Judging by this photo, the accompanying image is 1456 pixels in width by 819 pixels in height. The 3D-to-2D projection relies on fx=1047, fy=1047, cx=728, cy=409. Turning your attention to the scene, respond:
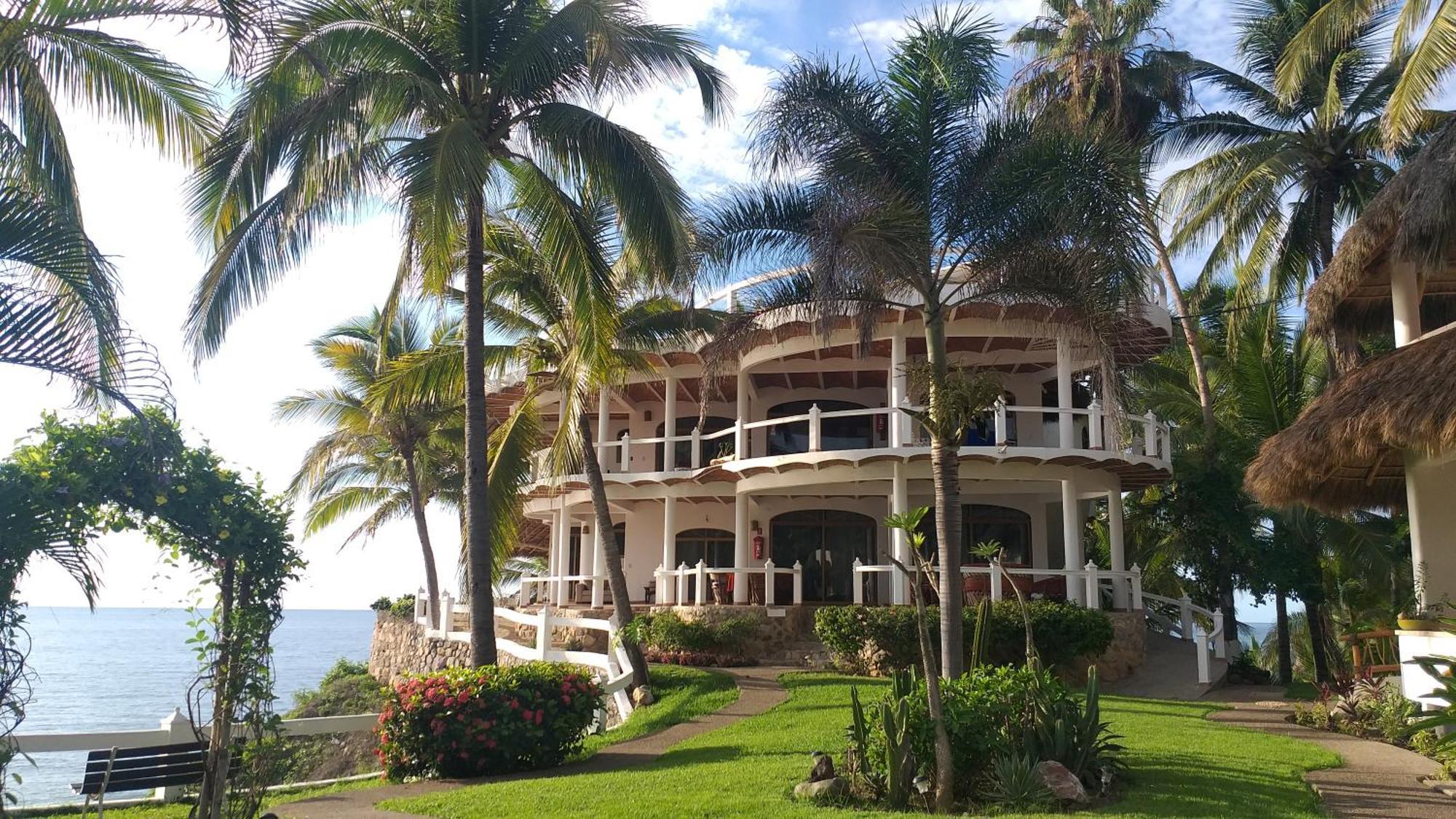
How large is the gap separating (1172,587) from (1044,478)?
11.9 metres

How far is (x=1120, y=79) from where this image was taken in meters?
23.1

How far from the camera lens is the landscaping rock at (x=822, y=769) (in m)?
9.61

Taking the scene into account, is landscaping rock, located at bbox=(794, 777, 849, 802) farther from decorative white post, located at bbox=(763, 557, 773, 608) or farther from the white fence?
decorative white post, located at bbox=(763, 557, 773, 608)

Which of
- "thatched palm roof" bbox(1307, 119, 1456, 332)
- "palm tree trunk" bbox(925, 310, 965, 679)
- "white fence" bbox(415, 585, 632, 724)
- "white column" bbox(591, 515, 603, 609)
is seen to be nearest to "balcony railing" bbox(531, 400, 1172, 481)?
"white column" bbox(591, 515, 603, 609)

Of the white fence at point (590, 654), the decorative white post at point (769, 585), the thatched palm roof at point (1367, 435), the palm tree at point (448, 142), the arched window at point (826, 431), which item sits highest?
the palm tree at point (448, 142)

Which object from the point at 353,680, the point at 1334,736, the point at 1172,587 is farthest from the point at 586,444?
the point at 1172,587

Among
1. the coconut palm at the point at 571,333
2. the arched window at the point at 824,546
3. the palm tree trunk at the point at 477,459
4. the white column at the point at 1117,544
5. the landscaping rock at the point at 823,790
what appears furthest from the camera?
the arched window at the point at 824,546

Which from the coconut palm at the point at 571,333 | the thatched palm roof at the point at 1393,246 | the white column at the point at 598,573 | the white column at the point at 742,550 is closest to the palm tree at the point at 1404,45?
the thatched palm roof at the point at 1393,246

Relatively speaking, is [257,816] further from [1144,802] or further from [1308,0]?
[1308,0]

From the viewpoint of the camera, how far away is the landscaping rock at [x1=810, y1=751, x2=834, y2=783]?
961cm

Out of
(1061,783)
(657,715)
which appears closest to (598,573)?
(657,715)

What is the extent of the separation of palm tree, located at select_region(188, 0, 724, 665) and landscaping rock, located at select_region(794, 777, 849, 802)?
5.43m

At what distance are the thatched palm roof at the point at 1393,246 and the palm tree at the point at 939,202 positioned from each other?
3.16 meters

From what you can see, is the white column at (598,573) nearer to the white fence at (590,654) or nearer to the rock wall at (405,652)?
the white fence at (590,654)
